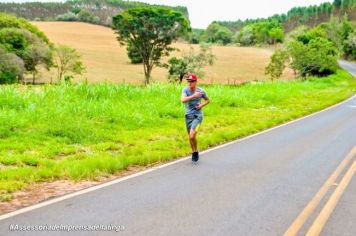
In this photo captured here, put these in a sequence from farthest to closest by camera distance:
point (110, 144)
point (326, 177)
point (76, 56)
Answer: point (76, 56) < point (110, 144) < point (326, 177)

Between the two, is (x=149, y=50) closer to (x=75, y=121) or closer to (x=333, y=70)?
(x=333, y=70)

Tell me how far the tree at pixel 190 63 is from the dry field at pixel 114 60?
16.0 feet

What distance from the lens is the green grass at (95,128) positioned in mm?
9586

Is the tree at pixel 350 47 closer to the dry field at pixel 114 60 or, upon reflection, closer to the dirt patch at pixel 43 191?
the dry field at pixel 114 60

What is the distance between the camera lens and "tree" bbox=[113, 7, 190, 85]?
62.6 meters

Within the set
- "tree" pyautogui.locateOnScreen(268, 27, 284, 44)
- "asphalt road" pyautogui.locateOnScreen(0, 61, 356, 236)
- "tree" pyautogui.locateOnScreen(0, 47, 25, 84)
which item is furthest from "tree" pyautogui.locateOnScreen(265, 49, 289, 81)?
"tree" pyautogui.locateOnScreen(268, 27, 284, 44)

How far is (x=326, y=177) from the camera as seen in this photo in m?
9.52

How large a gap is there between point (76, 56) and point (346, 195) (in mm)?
63661

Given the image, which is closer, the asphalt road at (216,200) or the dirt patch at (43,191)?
the asphalt road at (216,200)

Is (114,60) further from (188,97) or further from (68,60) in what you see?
(188,97)

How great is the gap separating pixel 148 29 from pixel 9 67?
63.3ft

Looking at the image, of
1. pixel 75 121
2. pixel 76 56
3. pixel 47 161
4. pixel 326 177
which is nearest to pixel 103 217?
pixel 47 161

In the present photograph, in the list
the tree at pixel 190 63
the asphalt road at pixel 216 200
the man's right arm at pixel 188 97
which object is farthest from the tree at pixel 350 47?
the man's right arm at pixel 188 97

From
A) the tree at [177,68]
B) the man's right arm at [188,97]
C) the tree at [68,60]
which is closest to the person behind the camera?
the man's right arm at [188,97]
